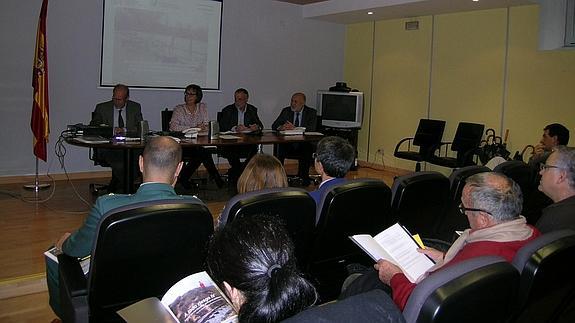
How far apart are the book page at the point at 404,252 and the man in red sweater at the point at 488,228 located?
0.05 metres

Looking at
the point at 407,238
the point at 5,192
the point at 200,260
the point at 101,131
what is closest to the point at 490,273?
the point at 407,238

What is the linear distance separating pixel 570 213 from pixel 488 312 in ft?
4.03

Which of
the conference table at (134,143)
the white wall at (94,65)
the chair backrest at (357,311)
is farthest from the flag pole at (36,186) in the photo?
the chair backrest at (357,311)

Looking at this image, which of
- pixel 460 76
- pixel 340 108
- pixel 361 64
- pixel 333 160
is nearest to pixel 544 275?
pixel 333 160

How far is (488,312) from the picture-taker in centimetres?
143

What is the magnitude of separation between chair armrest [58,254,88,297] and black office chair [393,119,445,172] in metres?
6.05

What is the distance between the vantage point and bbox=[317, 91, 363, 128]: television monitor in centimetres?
871

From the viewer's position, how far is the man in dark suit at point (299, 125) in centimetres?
707

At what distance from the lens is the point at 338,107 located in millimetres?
8906

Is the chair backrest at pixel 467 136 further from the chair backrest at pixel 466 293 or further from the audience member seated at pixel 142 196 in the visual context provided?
the chair backrest at pixel 466 293

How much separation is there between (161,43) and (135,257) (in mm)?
5962

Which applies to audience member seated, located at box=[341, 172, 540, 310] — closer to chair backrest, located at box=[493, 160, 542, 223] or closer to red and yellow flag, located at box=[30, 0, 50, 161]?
chair backrest, located at box=[493, 160, 542, 223]

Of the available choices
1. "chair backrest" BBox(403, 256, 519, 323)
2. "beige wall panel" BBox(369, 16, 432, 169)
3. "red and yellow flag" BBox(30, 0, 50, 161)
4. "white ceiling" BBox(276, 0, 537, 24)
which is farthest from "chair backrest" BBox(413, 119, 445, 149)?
"chair backrest" BBox(403, 256, 519, 323)

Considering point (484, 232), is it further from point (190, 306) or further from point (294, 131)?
point (294, 131)
